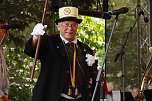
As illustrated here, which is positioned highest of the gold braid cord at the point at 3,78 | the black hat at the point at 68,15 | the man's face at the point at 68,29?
the black hat at the point at 68,15

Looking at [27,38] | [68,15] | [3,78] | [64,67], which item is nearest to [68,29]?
[68,15]

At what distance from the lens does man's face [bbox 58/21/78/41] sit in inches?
141

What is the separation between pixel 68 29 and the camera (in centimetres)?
358

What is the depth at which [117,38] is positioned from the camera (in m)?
7.36

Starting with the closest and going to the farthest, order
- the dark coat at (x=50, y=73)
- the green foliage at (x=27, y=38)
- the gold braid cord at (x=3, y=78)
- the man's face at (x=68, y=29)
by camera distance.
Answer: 1. the dark coat at (x=50, y=73)
2. the man's face at (x=68, y=29)
3. the gold braid cord at (x=3, y=78)
4. the green foliage at (x=27, y=38)

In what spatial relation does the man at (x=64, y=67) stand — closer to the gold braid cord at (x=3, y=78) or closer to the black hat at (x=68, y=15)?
the black hat at (x=68, y=15)

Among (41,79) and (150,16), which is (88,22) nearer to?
(150,16)

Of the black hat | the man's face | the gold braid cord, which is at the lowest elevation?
the gold braid cord

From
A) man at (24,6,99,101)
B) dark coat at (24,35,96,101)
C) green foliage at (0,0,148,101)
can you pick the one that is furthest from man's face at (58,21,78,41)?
green foliage at (0,0,148,101)

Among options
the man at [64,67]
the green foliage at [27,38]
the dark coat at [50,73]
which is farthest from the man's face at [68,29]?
the green foliage at [27,38]

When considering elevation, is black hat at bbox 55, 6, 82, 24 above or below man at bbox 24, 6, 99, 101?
above

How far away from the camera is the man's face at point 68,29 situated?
3.58 m

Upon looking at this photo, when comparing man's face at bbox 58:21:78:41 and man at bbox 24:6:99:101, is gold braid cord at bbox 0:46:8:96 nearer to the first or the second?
man at bbox 24:6:99:101

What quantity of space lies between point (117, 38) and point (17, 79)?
6.47 feet
